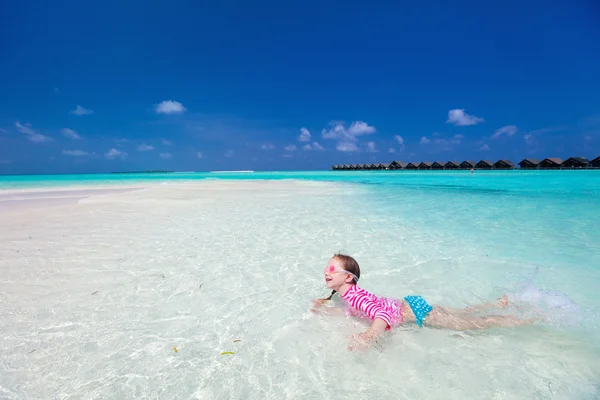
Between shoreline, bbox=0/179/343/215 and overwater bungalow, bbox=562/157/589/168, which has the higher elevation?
overwater bungalow, bbox=562/157/589/168

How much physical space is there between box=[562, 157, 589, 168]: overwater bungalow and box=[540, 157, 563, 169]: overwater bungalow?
91 cm

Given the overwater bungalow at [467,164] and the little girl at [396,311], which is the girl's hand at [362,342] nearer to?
the little girl at [396,311]

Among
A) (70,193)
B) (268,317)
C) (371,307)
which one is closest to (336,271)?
(371,307)

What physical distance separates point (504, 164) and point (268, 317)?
3262 inches

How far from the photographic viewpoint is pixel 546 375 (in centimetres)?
201

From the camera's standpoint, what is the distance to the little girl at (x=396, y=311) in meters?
2.59

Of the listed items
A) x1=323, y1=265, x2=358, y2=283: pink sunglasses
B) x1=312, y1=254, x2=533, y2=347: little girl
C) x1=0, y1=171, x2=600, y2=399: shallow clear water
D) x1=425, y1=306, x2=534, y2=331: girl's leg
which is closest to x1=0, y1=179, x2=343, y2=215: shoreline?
x1=0, y1=171, x2=600, y2=399: shallow clear water

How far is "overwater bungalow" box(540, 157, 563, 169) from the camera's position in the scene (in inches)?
2442

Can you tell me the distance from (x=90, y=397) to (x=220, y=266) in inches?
91.9

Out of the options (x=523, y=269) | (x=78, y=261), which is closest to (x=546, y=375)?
(x=523, y=269)

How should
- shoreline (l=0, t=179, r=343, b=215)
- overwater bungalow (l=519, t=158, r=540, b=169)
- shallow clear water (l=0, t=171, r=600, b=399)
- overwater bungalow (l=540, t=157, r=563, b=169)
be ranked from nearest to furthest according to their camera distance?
shallow clear water (l=0, t=171, r=600, b=399) → shoreline (l=0, t=179, r=343, b=215) → overwater bungalow (l=540, t=157, r=563, b=169) → overwater bungalow (l=519, t=158, r=540, b=169)

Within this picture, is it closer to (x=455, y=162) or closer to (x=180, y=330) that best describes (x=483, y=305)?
(x=180, y=330)

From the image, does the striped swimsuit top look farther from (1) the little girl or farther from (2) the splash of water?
(2) the splash of water

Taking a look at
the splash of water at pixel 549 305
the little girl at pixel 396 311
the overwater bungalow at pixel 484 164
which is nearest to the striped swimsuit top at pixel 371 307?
the little girl at pixel 396 311
